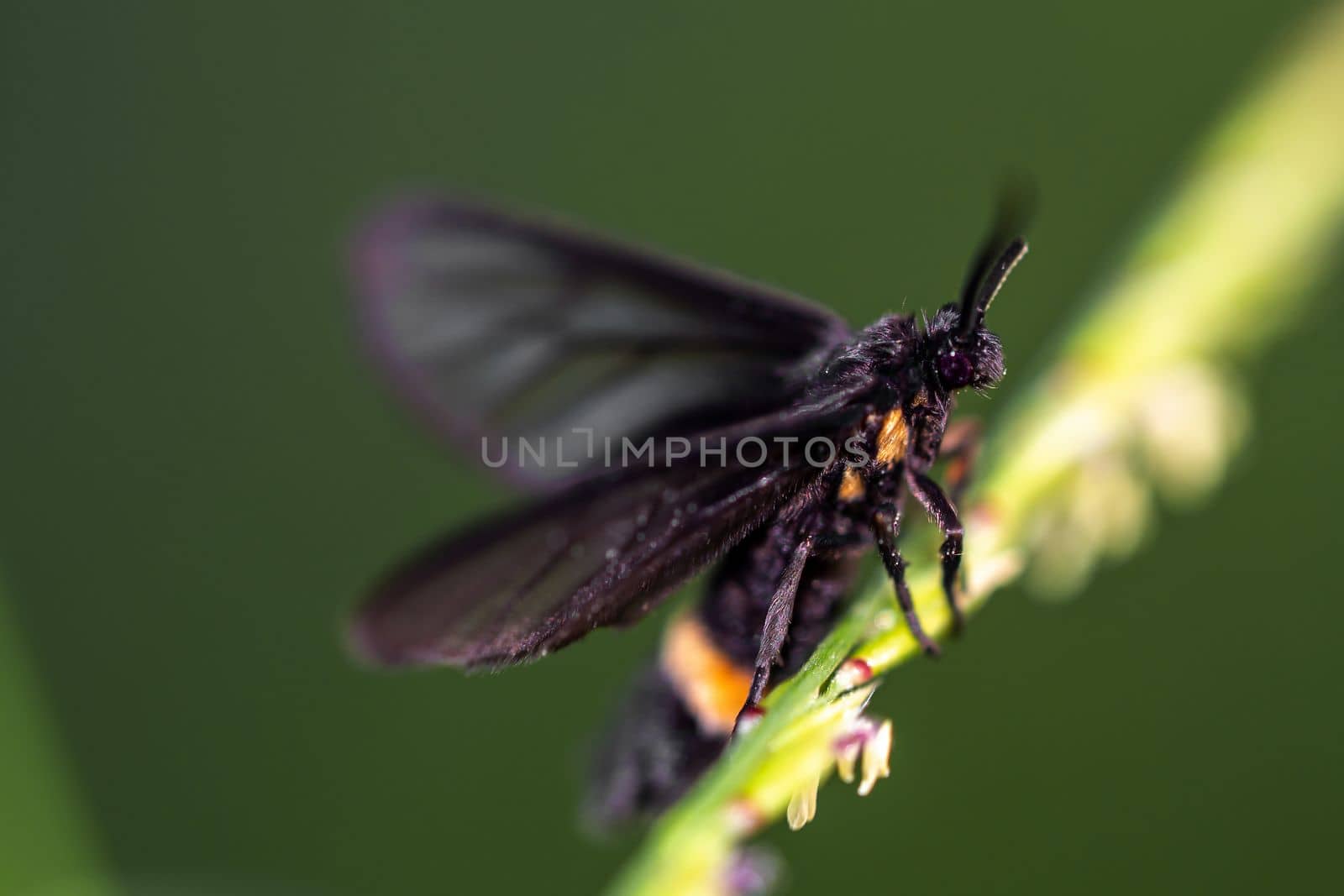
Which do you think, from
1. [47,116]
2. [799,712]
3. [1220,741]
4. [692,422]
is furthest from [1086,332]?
[47,116]

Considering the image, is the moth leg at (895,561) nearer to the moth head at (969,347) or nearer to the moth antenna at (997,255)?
the moth head at (969,347)

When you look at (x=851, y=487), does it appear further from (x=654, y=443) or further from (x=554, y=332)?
(x=554, y=332)

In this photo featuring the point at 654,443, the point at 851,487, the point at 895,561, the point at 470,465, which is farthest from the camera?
the point at 470,465

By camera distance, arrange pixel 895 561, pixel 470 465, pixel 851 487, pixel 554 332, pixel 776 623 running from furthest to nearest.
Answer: pixel 470 465 → pixel 554 332 → pixel 851 487 → pixel 776 623 → pixel 895 561

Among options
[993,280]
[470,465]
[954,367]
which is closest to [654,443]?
[954,367]

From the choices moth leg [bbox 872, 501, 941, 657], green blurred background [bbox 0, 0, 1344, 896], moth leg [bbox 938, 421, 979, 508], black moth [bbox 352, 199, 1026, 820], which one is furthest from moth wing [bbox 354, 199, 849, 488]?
moth leg [bbox 872, 501, 941, 657]

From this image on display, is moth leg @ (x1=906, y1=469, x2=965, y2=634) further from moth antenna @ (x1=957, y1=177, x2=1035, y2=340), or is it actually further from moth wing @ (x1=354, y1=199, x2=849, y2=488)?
moth wing @ (x1=354, y1=199, x2=849, y2=488)
